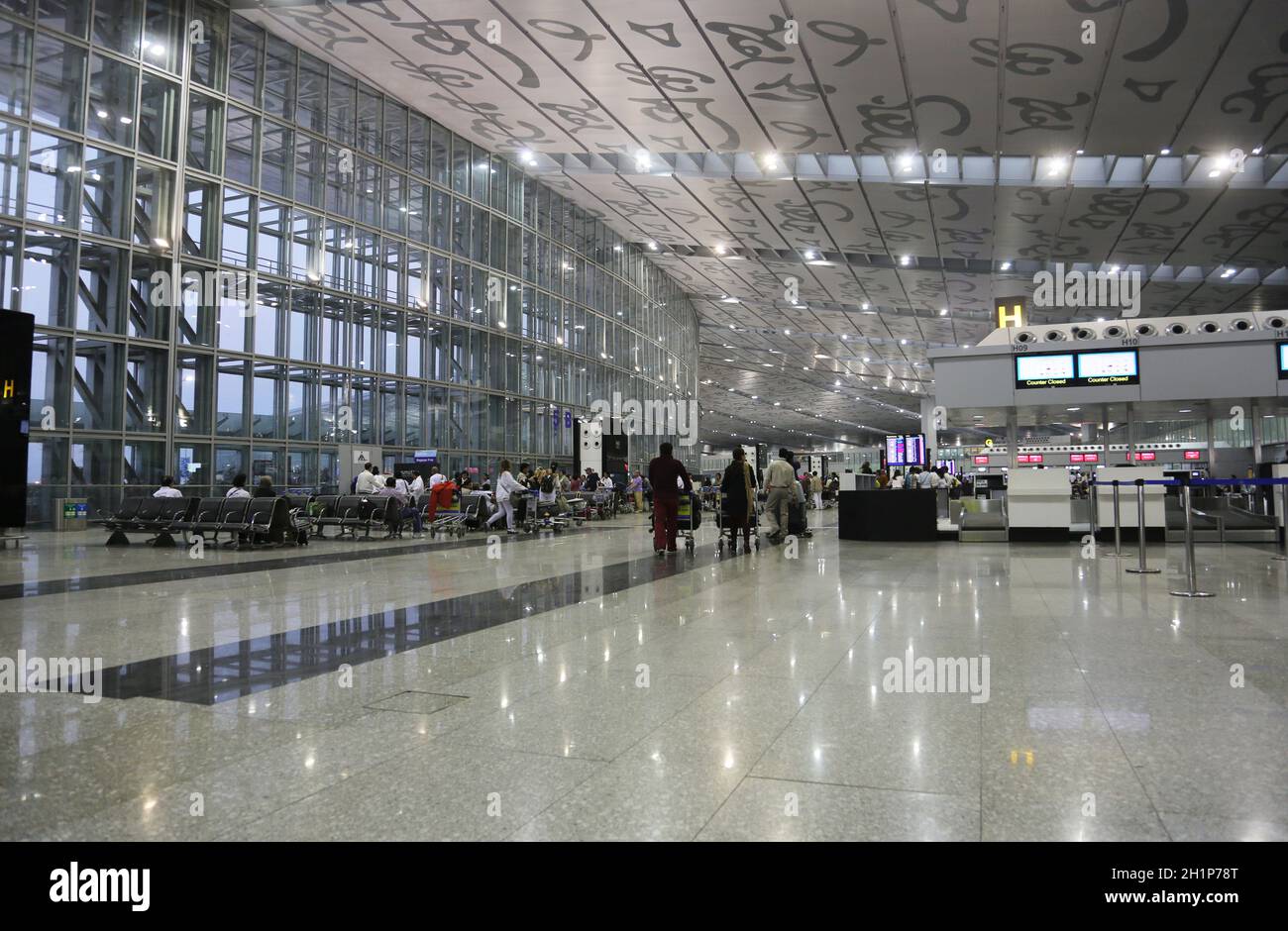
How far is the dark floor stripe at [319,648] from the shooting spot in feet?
13.1

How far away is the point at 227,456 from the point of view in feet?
60.6

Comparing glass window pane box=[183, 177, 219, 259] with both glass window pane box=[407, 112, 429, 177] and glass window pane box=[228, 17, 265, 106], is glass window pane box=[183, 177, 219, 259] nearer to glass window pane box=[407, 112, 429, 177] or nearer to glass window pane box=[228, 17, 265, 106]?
glass window pane box=[228, 17, 265, 106]

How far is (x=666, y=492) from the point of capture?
11.4 m

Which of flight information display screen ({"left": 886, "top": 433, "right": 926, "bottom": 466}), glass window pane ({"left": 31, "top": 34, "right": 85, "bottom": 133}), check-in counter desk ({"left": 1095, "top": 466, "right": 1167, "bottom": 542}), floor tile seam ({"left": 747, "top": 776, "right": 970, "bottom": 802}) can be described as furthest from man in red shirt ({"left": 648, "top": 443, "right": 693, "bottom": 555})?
flight information display screen ({"left": 886, "top": 433, "right": 926, "bottom": 466})

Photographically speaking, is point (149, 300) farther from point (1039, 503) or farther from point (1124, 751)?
point (1124, 751)

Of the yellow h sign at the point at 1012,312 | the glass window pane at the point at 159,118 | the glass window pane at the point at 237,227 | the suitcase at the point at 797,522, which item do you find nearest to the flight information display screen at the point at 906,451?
the yellow h sign at the point at 1012,312

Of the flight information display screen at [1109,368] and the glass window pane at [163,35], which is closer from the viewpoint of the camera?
the flight information display screen at [1109,368]

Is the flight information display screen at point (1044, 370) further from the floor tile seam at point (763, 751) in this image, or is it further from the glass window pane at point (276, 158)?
the glass window pane at point (276, 158)

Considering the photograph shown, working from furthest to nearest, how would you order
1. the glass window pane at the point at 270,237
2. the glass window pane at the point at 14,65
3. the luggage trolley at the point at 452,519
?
1. the glass window pane at the point at 270,237
2. the luggage trolley at the point at 452,519
3. the glass window pane at the point at 14,65

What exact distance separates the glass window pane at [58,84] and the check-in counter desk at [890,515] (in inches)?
681

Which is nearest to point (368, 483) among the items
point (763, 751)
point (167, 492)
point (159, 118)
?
point (167, 492)

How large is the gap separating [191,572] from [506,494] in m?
7.56

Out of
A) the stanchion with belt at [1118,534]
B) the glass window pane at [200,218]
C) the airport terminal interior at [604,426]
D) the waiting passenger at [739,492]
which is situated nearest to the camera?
the airport terminal interior at [604,426]
